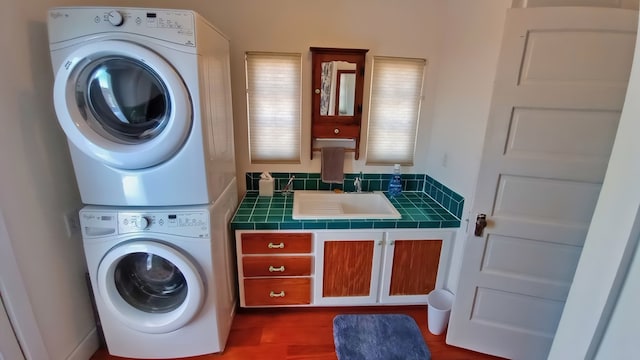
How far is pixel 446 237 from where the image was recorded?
1.90 metres

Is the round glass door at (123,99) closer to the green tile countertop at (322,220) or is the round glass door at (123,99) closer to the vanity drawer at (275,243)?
the green tile countertop at (322,220)

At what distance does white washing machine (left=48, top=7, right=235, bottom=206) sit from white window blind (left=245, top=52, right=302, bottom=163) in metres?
0.63

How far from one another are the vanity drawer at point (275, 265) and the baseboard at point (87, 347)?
924 mm

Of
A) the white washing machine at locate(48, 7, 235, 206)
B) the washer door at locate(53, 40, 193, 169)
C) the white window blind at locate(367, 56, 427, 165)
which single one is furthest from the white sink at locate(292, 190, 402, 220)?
the washer door at locate(53, 40, 193, 169)

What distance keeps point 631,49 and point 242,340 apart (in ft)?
8.11

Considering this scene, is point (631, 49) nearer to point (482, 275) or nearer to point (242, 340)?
point (482, 275)

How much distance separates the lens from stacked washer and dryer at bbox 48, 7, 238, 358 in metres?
1.17

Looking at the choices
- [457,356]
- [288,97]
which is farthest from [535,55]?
[457,356]

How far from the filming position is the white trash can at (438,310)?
1832mm

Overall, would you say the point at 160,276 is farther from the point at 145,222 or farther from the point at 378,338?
the point at 378,338

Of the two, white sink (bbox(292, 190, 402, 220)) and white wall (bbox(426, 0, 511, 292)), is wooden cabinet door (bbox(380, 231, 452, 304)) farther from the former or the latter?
white sink (bbox(292, 190, 402, 220))

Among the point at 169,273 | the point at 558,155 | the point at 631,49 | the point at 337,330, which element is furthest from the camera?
the point at 337,330

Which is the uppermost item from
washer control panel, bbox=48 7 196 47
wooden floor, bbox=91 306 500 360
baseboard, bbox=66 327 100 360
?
washer control panel, bbox=48 7 196 47

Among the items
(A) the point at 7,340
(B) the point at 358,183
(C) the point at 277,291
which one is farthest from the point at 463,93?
(A) the point at 7,340
